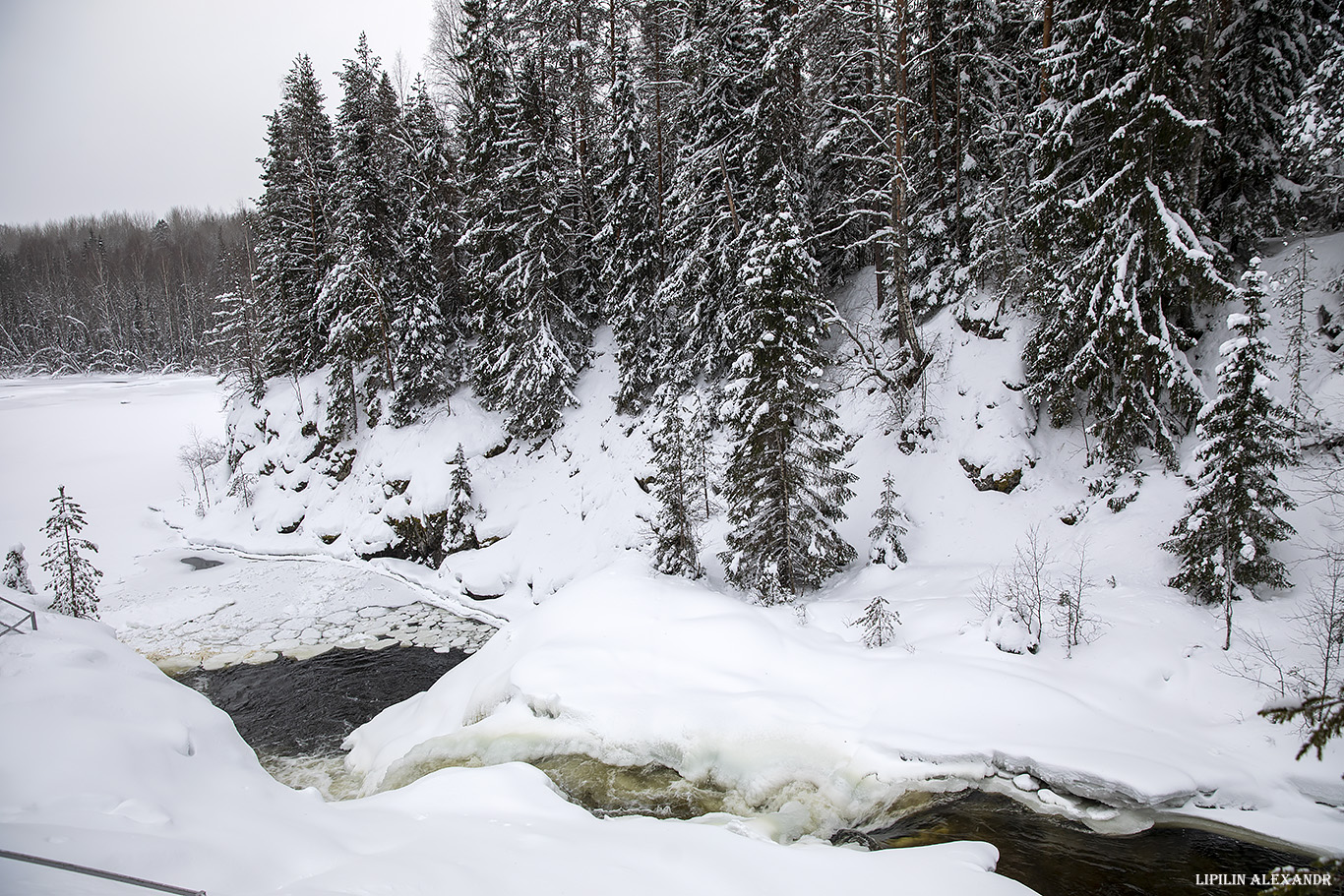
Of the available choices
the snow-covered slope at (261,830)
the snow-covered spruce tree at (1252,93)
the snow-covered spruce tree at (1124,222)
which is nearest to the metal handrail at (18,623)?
the snow-covered slope at (261,830)

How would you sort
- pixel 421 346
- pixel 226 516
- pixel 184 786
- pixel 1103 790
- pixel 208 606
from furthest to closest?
1. pixel 226 516
2. pixel 421 346
3. pixel 208 606
4. pixel 1103 790
5. pixel 184 786

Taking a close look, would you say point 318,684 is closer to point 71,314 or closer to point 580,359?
point 580,359

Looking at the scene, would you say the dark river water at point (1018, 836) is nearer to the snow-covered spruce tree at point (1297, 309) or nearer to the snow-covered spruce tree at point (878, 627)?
the snow-covered spruce tree at point (878, 627)

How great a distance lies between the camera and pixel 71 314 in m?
60.1

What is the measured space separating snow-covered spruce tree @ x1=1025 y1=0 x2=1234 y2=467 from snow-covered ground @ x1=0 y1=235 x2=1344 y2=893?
1.47 meters

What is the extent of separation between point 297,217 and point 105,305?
172 ft

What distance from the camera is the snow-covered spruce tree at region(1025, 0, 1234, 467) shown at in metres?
11.2

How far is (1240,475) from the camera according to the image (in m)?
8.48

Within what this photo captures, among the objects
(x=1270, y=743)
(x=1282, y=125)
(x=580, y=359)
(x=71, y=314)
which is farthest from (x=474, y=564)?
(x=71, y=314)

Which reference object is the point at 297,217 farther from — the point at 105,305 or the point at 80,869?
the point at 105,305

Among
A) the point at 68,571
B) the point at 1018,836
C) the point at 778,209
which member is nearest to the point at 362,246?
the point at 68,571

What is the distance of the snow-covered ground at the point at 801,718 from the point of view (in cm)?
527

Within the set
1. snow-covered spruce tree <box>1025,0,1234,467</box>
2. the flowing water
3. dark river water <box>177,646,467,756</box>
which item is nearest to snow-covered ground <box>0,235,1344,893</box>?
the flowing water

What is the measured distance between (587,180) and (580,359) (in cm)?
814
